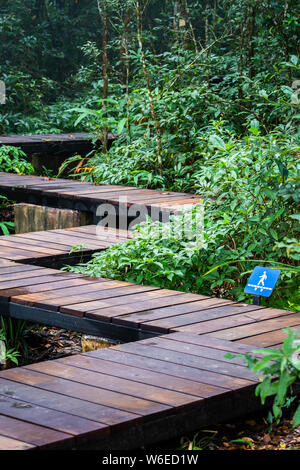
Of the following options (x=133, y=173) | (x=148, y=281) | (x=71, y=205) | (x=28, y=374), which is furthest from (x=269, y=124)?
(x=28, y=374)

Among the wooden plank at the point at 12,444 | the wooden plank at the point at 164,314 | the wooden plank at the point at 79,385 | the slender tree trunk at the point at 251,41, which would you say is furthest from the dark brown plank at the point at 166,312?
the slender tree trunk at the point at 251,41

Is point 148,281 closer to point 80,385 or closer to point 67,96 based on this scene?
point 80,385

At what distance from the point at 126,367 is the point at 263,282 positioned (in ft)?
3.79

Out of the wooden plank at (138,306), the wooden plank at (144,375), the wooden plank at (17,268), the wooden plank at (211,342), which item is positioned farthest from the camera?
the wooden plank at (17,268)

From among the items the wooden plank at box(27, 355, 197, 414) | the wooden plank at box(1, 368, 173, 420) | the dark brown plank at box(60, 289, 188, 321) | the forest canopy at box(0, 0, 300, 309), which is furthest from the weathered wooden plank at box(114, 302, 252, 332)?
A: the wooden plank at box(1, 368, 173, 420)

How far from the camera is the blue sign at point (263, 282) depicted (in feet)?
13.7

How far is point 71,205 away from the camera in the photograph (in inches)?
289

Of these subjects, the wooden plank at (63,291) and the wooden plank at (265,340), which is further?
the wooden plank at (63,291)

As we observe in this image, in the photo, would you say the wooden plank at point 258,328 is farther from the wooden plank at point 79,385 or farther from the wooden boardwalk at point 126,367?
the wooden plank at point 79,385

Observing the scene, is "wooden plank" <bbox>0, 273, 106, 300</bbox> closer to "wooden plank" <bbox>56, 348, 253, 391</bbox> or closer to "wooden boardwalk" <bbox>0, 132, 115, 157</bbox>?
"wooden plank" <bbox>56, 348, 253, 391</bbox>

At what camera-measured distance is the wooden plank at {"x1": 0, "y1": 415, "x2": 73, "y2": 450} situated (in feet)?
8.55

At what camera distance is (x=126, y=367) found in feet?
11.1

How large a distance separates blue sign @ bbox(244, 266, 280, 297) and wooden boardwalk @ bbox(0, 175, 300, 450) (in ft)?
0.45
